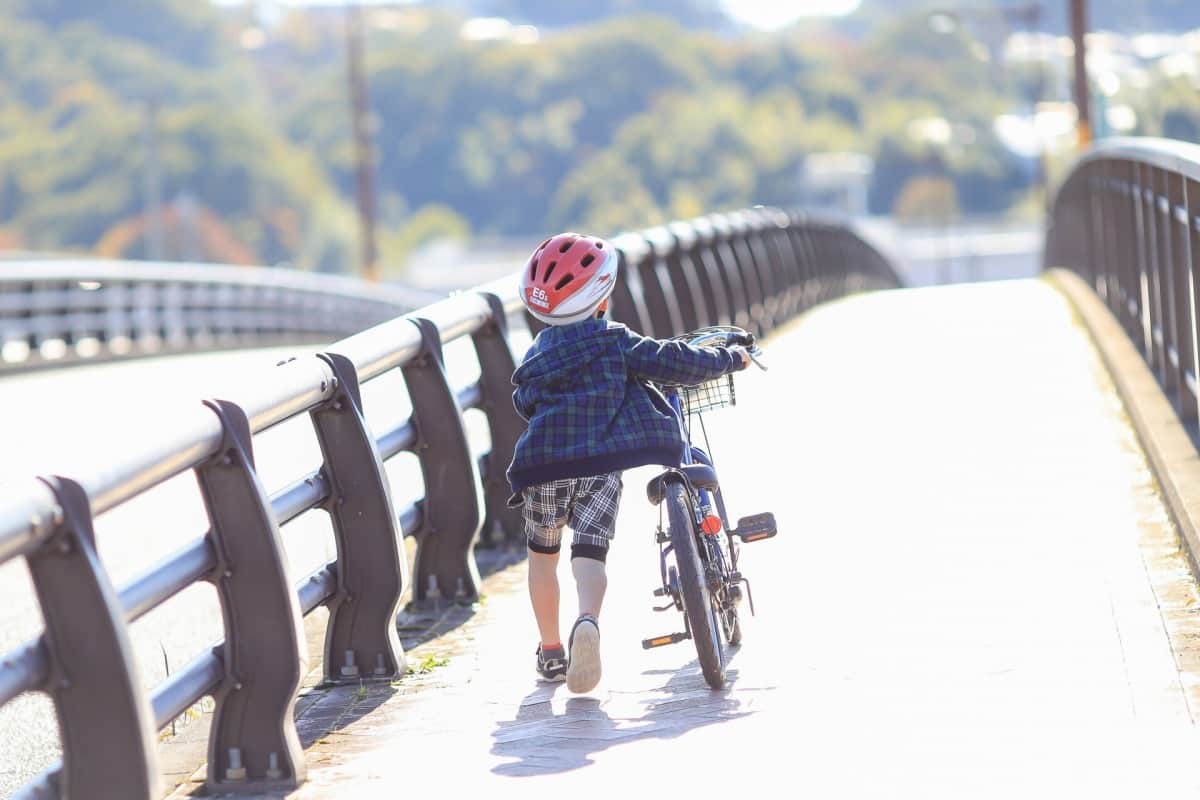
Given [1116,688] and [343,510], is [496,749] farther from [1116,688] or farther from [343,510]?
[1116,688]

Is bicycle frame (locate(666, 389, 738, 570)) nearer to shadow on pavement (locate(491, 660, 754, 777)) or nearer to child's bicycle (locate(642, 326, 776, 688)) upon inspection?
child's bicycle (locate(642, 326, 776, 688))

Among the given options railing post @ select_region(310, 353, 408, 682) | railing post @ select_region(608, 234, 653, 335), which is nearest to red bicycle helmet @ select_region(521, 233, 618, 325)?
railing post @ select_region(310, 353, 408, 682)

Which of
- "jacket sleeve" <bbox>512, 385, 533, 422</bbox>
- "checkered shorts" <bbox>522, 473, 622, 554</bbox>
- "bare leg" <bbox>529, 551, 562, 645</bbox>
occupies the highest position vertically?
"jacket sleeve" <bbox>512, 385, 533, 422</bbox>

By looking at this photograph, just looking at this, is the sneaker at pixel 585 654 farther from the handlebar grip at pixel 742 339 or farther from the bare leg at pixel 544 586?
the handlebar grip at pixel 742 339

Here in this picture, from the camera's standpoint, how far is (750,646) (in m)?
6.49

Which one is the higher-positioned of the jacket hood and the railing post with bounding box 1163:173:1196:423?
the jacket hood

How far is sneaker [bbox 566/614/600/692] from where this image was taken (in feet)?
19.1

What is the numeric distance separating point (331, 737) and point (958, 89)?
187570 millimetres

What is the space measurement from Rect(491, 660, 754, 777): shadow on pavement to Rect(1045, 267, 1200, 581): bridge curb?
74.2 inches

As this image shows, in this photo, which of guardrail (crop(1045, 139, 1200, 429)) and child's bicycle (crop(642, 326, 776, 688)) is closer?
child's bicycle (crop(642, 326, 776, 688))

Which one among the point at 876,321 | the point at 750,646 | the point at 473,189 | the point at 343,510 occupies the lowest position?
the point at 473,189

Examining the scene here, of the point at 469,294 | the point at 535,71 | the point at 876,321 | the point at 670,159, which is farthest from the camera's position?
the point at 535,71

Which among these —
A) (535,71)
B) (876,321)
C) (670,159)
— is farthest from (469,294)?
(535,71)

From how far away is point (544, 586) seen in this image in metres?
6.15
